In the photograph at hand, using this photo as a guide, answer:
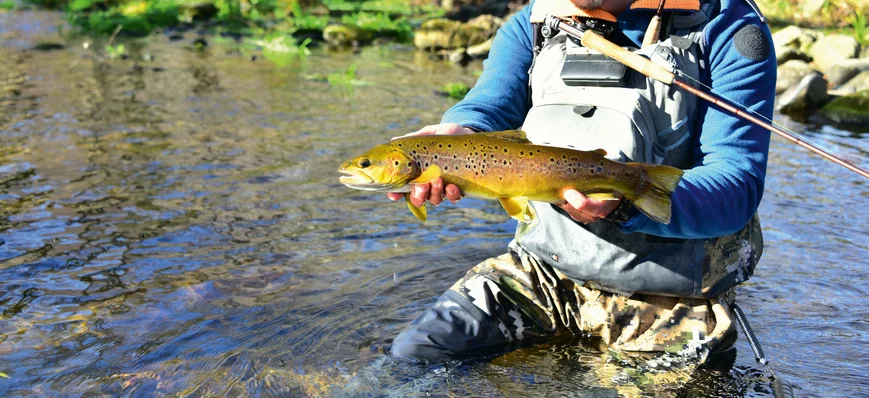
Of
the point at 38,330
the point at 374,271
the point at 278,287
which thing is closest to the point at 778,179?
the point at 374,271

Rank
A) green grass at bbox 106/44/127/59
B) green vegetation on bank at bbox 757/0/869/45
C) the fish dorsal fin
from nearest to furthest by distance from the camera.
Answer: the fish dorsal fin
green grass at bbox 106/44/127/59
green vegetation on bank at bbox 757/0/869/45

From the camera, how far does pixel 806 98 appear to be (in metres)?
11.9

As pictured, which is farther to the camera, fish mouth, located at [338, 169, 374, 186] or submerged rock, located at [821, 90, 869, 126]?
submerged rock, located at [821, 90, 869, 126]

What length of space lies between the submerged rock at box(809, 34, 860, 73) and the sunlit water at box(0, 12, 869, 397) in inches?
144

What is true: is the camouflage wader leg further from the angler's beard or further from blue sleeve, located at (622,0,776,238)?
the angler's beard

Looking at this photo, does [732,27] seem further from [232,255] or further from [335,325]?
[232,255]

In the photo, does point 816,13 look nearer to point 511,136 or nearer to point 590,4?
point 590,4

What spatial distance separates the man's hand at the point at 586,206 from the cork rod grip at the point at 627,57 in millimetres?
585

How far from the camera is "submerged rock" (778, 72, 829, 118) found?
11852 mm

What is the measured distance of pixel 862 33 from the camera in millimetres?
15180

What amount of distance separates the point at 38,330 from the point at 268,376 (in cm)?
151

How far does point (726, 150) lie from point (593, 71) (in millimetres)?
669

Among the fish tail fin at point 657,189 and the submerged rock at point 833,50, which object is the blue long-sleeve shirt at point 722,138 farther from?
the submerged rock at point 833,50

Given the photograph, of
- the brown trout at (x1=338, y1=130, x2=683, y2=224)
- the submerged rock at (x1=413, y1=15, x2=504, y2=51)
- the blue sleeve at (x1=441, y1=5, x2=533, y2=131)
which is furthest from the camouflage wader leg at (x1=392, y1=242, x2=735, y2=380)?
the submerged rock at (x1=413, y1=15, x2=504, y2=51)
